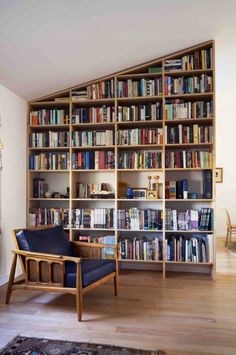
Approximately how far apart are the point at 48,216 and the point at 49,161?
77 centimetres

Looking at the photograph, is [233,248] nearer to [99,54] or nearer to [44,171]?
[44,171]

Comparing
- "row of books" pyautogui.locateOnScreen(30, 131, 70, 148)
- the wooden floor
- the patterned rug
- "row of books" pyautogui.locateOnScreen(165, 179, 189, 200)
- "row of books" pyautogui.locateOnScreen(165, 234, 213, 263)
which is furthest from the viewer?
"row of books" pyautogui.locateOnScreen(30, 131, 70, 148)

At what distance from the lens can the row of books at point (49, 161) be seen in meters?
4.00

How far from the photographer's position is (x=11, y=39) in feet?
8.77

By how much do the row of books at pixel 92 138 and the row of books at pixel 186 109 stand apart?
808mm

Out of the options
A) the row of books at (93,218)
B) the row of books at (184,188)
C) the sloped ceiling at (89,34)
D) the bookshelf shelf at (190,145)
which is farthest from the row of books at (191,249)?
the sloped ceiling at (89,34)

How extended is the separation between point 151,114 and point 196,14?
1.25 m

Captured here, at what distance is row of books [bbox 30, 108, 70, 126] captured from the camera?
157 inches

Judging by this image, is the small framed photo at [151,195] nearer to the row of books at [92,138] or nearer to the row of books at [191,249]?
the row of books at [191,249]

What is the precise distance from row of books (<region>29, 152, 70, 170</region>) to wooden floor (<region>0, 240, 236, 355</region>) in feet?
5.41

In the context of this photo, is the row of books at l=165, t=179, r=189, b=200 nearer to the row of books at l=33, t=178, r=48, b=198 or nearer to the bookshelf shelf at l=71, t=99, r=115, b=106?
the bookshelf shelf at l=71, t=99, r=115, b=106

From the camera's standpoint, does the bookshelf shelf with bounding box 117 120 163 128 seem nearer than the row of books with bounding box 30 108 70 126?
Yes

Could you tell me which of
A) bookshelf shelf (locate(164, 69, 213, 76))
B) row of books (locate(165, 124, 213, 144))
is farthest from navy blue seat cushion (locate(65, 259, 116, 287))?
bookshelf shelf (locate(164, 69, 213, 76))

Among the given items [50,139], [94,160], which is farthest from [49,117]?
[94,160]
